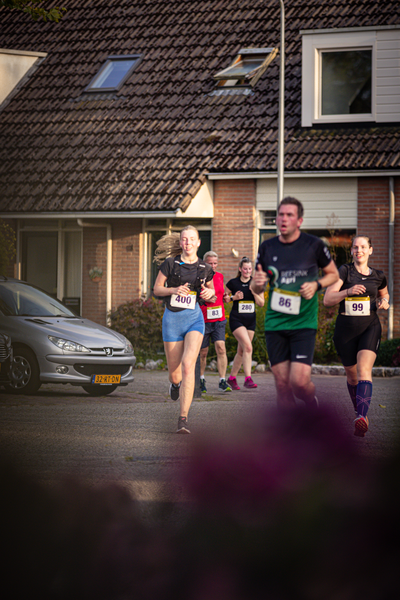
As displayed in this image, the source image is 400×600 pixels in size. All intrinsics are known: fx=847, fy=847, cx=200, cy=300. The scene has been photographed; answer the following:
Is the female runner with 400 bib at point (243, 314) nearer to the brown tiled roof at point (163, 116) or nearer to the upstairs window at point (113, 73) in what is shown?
the brown tiled roof at point (163, 116)

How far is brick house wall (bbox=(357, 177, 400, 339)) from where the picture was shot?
18297 millimetres

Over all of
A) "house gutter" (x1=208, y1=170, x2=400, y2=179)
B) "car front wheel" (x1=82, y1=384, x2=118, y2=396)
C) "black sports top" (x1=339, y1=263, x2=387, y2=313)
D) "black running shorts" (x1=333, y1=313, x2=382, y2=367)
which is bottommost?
"car front wheel" (x1=82, y1=384, x2=118, y2=396)

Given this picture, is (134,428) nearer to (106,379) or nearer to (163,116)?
(106,379)

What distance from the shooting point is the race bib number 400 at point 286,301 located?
657cm

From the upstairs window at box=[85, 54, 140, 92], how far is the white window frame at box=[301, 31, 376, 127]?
5.16m

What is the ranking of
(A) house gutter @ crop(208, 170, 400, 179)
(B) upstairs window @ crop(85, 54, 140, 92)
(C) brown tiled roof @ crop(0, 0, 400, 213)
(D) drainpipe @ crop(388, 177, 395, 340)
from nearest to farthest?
(A) house gutter @ crop(208, 170, 400, 179)
(D) drainpipe @ crop(388, 177, 395, 340)
(C) brown tiled roof @ crop(0, 0, 400, 213)
(B) upstairs window @ crop(85, 54, 140, 92)

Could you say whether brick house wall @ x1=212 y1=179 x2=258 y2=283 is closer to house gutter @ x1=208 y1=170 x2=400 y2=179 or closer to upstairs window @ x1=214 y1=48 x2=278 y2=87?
house gutter @ x1=208 y1=170 x2=400 y2=179

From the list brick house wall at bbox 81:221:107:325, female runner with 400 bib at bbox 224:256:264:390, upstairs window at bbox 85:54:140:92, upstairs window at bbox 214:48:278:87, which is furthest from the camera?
upstairs window at bbox 85:54:140:92

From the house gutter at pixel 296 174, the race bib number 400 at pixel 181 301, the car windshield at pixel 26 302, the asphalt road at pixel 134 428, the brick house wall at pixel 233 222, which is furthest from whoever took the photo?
the brick house wall at pixel 233 222

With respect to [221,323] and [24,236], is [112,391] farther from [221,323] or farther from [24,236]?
[24,236]

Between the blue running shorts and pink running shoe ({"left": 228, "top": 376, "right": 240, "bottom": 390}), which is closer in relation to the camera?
the blue running shorts

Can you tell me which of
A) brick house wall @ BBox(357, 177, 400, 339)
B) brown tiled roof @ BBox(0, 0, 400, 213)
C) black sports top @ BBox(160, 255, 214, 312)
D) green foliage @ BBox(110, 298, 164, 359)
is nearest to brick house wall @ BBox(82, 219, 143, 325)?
brown tiled roof @ BBox(0, 0, 400, 213)

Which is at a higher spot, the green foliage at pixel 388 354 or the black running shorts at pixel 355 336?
the black running shorts at pixel 355 336

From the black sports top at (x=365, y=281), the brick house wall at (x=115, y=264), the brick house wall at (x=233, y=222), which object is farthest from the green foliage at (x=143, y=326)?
the black sports top at (x=365, y=281)
